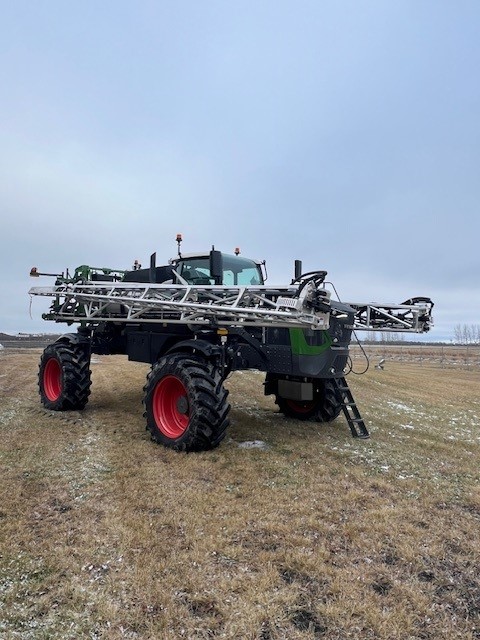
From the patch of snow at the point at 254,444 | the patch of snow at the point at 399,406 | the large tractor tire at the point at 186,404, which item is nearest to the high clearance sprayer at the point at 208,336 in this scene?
the large tractor tire at the point at 186,404

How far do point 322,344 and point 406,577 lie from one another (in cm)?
404

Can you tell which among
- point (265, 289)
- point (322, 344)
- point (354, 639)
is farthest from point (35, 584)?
point (322, 344)

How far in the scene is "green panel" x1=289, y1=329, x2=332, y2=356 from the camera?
694 cm

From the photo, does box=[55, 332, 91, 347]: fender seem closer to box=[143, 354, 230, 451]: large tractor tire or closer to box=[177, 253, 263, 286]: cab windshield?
box=[177, 253, 263, 286]: cab windshield

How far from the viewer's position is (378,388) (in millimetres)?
15523

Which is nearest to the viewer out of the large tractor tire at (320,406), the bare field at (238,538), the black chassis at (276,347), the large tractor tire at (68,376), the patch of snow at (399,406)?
the bare field at (238,538)

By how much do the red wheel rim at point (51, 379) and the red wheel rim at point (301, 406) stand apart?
16.2 feet

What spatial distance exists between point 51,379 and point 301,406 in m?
5.40

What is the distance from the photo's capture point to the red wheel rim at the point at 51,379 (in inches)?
381

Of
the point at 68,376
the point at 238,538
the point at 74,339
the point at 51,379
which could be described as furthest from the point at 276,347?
the point at 51,379

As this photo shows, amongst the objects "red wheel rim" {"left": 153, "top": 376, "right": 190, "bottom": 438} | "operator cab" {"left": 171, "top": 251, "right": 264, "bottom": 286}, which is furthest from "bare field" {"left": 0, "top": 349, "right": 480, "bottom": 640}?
"operator cab" {"left": 171, "top": 251, "right": 264, "bottom": 286}

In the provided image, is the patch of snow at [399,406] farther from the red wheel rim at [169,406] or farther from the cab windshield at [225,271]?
the red wheel rim at [169,406]

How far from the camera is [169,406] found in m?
6.96

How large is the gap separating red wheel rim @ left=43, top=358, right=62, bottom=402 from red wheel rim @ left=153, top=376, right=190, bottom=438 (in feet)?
12.4
